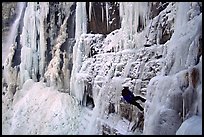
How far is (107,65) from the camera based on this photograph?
5.23 m

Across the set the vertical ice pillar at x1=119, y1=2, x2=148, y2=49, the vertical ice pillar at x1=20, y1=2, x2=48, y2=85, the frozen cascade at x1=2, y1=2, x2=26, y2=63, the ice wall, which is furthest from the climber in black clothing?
the frozen cascade at x1=2, y1=2, x2=26, y2=63

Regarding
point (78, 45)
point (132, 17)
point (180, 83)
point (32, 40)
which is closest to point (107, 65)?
point (132, 17)

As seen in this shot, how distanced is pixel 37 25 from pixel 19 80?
146 centimetres

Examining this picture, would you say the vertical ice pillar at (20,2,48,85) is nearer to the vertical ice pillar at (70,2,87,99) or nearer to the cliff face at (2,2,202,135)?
the cliff face at (2,2,202,135)

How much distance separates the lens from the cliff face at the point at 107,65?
301 cm

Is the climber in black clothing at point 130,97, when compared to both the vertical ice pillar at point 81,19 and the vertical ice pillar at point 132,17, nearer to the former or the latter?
the vertical ice pillar at point 132,17

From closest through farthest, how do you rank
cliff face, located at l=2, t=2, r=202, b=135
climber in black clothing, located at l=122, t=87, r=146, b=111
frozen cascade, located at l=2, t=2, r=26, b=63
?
cliff face, located at l=2, t=2, r=202, b=135
climber in black clothing, located at l=122, t=87, r=146, b=111
frozen cascade, located at l=2, t=2, r=26, b=63

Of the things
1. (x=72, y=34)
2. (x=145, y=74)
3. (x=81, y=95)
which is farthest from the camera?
(x=72, y=34)

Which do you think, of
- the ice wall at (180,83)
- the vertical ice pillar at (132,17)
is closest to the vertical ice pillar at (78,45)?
the vertical ice pillar at (132,17)

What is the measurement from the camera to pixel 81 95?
19.3ft

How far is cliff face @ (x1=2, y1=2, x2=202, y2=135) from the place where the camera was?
3.01 metres

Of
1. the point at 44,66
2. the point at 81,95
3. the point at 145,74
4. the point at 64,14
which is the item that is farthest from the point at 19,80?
the point at 145,74

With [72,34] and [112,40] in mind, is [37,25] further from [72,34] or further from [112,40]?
[112,40]

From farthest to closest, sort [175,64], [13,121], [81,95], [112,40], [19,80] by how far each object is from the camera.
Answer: [19,80]
[13,121]
[81,95]
[112,40]
[175,64]
